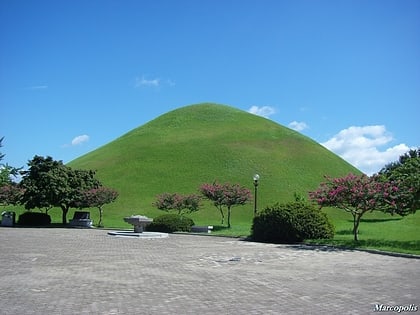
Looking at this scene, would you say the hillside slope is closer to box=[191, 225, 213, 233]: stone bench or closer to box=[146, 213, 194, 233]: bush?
box=[146, 213, 194, 233]: bush

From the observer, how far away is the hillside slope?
195 ft

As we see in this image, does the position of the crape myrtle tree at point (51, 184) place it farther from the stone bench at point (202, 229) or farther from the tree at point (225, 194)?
the stone bench at point (202, 229)

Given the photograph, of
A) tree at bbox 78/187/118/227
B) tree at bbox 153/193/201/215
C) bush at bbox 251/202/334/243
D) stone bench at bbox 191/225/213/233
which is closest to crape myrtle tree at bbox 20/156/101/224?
tree at bbox 78/187/118/227

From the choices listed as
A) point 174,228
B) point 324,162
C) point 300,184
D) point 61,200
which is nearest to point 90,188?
point 61,200

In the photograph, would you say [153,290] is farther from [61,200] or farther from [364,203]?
[61,200]

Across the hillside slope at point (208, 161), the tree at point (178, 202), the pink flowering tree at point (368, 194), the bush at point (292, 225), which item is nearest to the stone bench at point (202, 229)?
the tree at point (178, 202)

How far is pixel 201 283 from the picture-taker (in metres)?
11.0

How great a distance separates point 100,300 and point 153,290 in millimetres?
1435

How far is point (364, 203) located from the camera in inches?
897

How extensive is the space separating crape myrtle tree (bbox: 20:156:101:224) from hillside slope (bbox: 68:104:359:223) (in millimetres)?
10349

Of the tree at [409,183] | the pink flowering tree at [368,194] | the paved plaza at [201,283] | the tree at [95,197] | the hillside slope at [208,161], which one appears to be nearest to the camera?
the paved plaza at [201,283]

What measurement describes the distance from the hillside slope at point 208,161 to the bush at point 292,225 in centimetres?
2692

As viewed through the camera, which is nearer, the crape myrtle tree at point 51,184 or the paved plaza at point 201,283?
the paved plaza at point 201,283

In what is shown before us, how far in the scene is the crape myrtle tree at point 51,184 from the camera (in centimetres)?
3997
